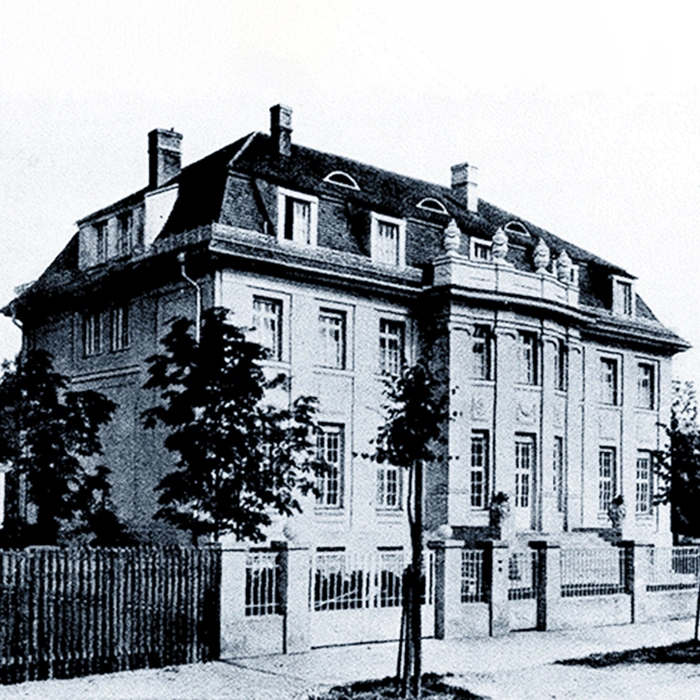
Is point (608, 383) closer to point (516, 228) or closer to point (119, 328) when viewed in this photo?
point (516, 228)

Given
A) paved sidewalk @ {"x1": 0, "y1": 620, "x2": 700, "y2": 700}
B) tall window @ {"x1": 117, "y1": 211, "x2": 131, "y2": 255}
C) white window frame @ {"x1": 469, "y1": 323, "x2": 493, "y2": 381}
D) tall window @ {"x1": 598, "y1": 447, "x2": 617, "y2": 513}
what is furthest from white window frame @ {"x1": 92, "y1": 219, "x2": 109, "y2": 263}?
tall window @ {"x1": 598, "y1": 447, "x2": 617, "y2": 513}

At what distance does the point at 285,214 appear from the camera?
89.4ft

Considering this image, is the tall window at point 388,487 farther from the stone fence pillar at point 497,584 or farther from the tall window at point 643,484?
the tall window at point 643,484

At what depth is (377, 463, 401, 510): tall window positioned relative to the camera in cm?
2881

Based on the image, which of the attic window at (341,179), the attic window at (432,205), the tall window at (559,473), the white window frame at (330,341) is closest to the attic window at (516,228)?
the attic window at (432,205)

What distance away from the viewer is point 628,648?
1866 centimetres

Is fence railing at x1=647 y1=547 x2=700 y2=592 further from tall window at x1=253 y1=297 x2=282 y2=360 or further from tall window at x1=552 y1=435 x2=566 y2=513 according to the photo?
tall window at x1=253 y1=297 x2=282 y2=360

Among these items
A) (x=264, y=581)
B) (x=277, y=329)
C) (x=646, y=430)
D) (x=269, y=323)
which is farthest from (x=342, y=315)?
(x=646, y=430)

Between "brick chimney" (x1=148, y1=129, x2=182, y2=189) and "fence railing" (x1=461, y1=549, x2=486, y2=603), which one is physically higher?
"brick chimney" (x1=148, y1=129, x2=182, y2=189)

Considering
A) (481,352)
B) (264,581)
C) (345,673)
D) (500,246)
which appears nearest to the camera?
(345,673)

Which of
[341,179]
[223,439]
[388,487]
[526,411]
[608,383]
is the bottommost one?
[388,487]

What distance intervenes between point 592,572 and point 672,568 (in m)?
2.92

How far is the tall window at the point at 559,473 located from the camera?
31.8 metres

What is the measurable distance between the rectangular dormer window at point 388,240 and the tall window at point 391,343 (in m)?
1.61
